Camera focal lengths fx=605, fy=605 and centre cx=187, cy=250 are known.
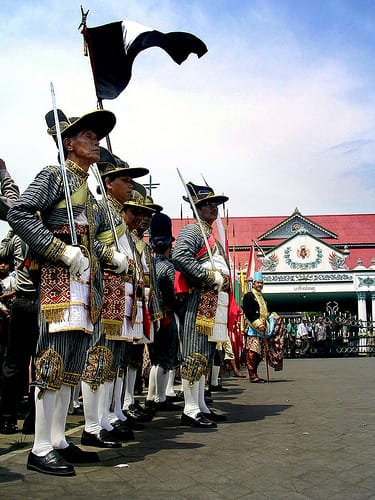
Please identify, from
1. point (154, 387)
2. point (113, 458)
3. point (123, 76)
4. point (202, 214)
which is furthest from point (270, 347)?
point (113, 458)

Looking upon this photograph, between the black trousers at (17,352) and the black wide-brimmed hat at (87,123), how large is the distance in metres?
1.68

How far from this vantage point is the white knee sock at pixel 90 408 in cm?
432

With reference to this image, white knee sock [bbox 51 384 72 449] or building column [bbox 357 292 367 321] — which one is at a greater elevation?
building column [bbox 357 292 367 321]

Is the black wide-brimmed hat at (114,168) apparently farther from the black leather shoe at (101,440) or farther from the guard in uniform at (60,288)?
the black leather shoe at (101,440)

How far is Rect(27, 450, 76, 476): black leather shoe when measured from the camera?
3.41m

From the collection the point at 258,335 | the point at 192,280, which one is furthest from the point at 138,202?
the point at 258,335

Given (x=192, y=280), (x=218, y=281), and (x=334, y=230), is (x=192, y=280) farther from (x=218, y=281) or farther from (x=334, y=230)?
(x=334, y=230)

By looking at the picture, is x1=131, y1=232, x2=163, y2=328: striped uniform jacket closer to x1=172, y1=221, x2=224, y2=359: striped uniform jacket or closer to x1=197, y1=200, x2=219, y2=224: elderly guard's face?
x1=172, y1=221, x2=224, y2=359: striped uniform jacket

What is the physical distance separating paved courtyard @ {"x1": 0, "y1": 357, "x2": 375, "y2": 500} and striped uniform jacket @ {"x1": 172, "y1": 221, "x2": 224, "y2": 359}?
73 cm

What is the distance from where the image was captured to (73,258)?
3.56m

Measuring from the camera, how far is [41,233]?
11.8 ft

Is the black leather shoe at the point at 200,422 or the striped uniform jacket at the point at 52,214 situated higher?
the striped uniform jacket at the point at 52,214

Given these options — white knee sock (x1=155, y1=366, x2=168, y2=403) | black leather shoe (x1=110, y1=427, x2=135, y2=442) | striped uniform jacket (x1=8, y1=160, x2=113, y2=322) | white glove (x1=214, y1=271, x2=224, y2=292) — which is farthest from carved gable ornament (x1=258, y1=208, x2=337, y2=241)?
striped uniform jacket (x1=8, y1=160, x2=113, y2=322)

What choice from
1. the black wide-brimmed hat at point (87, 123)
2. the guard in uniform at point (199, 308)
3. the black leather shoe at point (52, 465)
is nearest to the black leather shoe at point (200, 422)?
the guard in uniform at point (199, 308)
